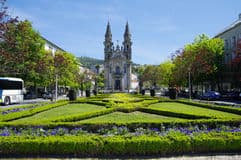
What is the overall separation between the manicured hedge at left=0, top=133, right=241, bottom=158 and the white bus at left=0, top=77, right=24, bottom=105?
25978mm

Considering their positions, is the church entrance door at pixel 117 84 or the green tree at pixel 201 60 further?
the church entrance door at pixel 117 84

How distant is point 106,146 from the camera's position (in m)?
9.03

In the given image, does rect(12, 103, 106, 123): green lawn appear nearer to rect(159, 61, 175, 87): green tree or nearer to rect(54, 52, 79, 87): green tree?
rect(54, 52, 79, 87): green tree

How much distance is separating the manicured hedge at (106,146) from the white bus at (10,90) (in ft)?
85.2

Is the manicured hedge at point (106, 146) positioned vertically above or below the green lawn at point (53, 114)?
below

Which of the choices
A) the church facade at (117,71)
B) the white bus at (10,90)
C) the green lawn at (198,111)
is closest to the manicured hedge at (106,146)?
the green lawn at (198,111)

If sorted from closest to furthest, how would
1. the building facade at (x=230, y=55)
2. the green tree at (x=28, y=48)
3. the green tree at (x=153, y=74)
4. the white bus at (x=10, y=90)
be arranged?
the white bus at (x=10, y=90) → the green tree at (x=28, y=48) → the building facade at (x=230, y=55) → the green tree at (x=153, y=74)

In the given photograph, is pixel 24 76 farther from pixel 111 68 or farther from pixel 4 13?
pixel 111 68

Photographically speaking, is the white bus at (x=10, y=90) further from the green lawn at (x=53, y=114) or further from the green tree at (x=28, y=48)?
the green lawn at (x=53, y=114)

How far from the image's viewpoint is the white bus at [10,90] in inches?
1307

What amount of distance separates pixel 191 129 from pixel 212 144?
1.97 metres

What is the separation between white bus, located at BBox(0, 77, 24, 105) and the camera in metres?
33.2

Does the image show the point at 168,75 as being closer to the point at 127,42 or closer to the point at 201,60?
the point at 201,60

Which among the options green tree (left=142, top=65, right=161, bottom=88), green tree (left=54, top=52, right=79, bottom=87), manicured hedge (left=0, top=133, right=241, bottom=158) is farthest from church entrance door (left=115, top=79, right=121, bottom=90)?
manicured hedge (left=0, top=133, right=241, bottom=158)
